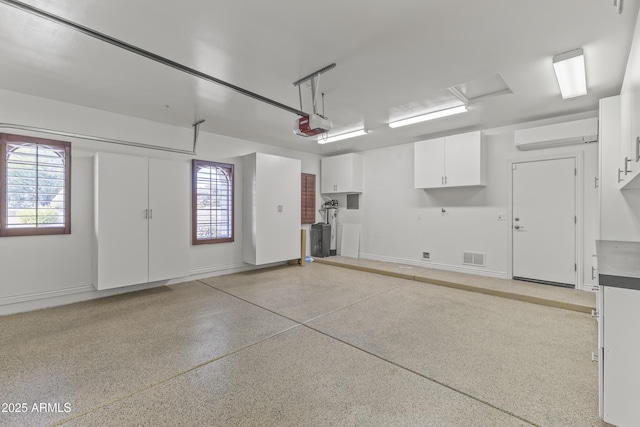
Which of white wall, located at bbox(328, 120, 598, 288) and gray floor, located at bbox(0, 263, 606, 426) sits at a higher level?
white wall, located at bbox(328, 120, 598, 288)

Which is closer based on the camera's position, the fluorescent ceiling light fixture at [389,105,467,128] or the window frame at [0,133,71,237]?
the window frame at [0,133,71,237]

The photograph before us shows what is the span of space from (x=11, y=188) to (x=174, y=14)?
127 inches

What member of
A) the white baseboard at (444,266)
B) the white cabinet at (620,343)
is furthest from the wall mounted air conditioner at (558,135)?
the white cabinet at (620,343)

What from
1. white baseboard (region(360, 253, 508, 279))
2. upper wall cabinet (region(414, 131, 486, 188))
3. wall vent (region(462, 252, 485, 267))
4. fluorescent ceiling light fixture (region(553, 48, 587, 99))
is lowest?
white baseboard (region(360, 253, 508, 279))

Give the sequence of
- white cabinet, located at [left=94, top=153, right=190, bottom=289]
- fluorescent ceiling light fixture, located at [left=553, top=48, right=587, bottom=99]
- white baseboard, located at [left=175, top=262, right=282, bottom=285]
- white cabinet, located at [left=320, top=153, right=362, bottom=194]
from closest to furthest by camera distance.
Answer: fluorescent ceiling light fixture, located at [left=553, top=48, right=587, bottom=99] → white cabinet, located at [left=94, top=153, right=190, bottom=289] → white baseboard, located at [left=175, top=262, right=282, bottom=285] → white cabinet, located at [left=320, top=153, right=362, bottom=194]

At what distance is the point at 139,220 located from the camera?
4109 millimetres

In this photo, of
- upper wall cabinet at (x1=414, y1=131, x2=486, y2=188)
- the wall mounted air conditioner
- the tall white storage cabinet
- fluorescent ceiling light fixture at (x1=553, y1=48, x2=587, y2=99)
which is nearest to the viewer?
fluorescent ceiling light fixture at (x1=553, y1=48, x2=587, y2=99)

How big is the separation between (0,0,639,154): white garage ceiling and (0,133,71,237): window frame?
0.59m

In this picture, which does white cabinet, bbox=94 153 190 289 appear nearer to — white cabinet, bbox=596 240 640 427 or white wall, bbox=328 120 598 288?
white wall, bbox=328 120 598 288

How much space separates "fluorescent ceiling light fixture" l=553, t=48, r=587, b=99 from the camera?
103 inches

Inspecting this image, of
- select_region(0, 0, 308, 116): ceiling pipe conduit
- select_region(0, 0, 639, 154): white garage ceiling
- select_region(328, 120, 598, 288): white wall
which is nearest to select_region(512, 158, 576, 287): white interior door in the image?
select_region(328, 120, 598, 288): white wall

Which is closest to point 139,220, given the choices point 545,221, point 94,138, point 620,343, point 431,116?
point 94,138

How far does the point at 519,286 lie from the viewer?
14.2ft

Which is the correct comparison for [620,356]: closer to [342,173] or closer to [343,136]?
[343,136]
